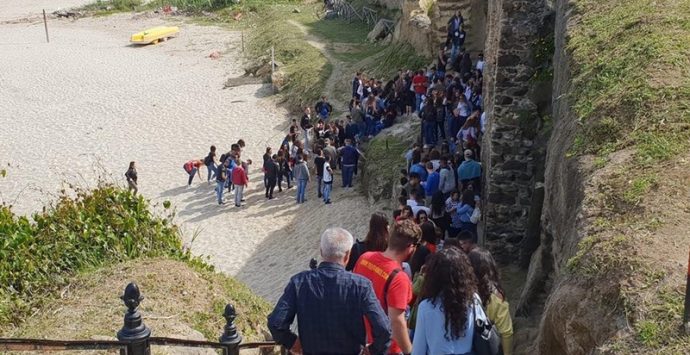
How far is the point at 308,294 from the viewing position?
4.88 meters

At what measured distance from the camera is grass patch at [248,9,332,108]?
87.0ft

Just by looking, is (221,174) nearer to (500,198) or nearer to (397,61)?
(500,198)

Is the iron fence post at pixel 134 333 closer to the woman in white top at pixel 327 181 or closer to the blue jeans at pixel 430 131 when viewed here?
the blue jeans at pixel 430 131

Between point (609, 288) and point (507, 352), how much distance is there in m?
0.81

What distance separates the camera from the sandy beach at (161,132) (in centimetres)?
1706

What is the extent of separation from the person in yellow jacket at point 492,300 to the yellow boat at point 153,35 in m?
33.6

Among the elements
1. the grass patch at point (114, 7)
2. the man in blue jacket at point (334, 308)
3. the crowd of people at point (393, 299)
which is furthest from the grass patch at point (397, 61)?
the grass patch at point (114, 7)

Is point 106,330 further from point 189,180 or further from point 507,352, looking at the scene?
point 189,180

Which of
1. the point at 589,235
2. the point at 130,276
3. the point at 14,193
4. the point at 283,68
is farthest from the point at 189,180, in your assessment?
the point at 589,235

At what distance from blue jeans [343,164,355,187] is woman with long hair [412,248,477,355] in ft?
44.5

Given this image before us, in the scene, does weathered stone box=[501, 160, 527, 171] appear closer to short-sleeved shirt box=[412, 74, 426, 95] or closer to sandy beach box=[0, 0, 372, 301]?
sandy beach box=[0, 0, 372, 301]

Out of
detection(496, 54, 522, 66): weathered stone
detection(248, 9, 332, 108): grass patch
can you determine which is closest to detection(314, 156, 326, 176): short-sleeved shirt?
detection(496, 54, 522, 66): weathered stone

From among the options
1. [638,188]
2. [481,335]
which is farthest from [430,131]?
[481,335]

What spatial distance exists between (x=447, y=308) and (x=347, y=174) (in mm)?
13812
